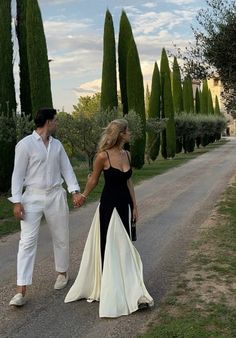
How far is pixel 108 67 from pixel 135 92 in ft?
6.15

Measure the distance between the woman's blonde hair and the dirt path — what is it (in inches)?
63.9

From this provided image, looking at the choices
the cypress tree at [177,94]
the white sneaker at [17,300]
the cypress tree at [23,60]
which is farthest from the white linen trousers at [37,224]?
the cypress tree at [177,94]

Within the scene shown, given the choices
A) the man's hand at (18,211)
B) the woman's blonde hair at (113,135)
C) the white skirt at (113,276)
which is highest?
the woman's blonde hair at (113,135)

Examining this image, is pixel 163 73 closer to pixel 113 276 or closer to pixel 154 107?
pixel 154 107

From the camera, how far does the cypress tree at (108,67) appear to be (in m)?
23.8

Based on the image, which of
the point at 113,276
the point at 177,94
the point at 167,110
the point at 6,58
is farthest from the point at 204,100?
the point at 113,276

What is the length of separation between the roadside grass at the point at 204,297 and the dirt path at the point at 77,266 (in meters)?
0.16

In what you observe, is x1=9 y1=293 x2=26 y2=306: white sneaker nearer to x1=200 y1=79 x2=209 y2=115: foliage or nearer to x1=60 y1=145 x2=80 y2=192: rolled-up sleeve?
x1=60 y1=145 x2=80 y2=192: rolled-up sleeve

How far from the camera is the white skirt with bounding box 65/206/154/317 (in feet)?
15.6

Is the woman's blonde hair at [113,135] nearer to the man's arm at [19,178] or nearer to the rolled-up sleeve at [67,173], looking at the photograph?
the rolled-up sleeve at [67,173]

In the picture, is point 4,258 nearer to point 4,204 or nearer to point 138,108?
point 4,204

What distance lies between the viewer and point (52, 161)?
5.27 metres

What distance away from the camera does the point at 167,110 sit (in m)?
35.1

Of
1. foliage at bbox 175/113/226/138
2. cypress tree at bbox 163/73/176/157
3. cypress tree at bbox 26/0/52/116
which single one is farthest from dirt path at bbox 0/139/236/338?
foliage at bbox 175/113/226/138
